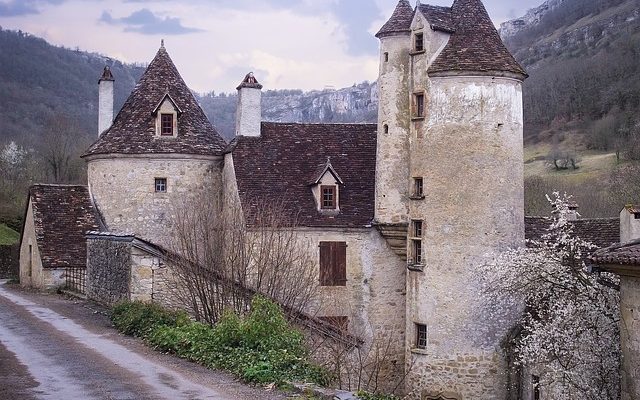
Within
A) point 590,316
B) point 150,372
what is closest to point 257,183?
point 590,316

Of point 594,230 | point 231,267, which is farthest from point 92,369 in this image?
point 594,230

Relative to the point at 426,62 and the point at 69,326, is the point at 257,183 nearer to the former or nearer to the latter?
the point at 426,62

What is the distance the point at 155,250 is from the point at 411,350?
11136 millimetres

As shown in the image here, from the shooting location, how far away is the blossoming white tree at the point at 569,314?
20.0 m

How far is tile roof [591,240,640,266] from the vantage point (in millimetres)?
16531

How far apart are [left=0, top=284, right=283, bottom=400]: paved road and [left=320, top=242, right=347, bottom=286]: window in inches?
437

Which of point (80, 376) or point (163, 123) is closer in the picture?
point (80, 376)

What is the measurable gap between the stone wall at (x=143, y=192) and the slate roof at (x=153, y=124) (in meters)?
0.40

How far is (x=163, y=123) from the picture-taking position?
32781mm

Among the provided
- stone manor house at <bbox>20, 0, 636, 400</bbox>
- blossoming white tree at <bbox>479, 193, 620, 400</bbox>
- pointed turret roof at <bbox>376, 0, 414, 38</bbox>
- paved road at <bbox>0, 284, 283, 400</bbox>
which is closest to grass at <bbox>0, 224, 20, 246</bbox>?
stone manor house at <bbox>20, 0, 636, 400</bbox>

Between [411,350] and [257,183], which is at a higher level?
[257,183]

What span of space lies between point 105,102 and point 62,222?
5284 mm

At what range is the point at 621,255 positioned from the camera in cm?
1683

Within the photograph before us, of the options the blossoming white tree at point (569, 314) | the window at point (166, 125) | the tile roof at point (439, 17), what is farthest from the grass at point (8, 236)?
the blossoming white tree at point (569, 314)
